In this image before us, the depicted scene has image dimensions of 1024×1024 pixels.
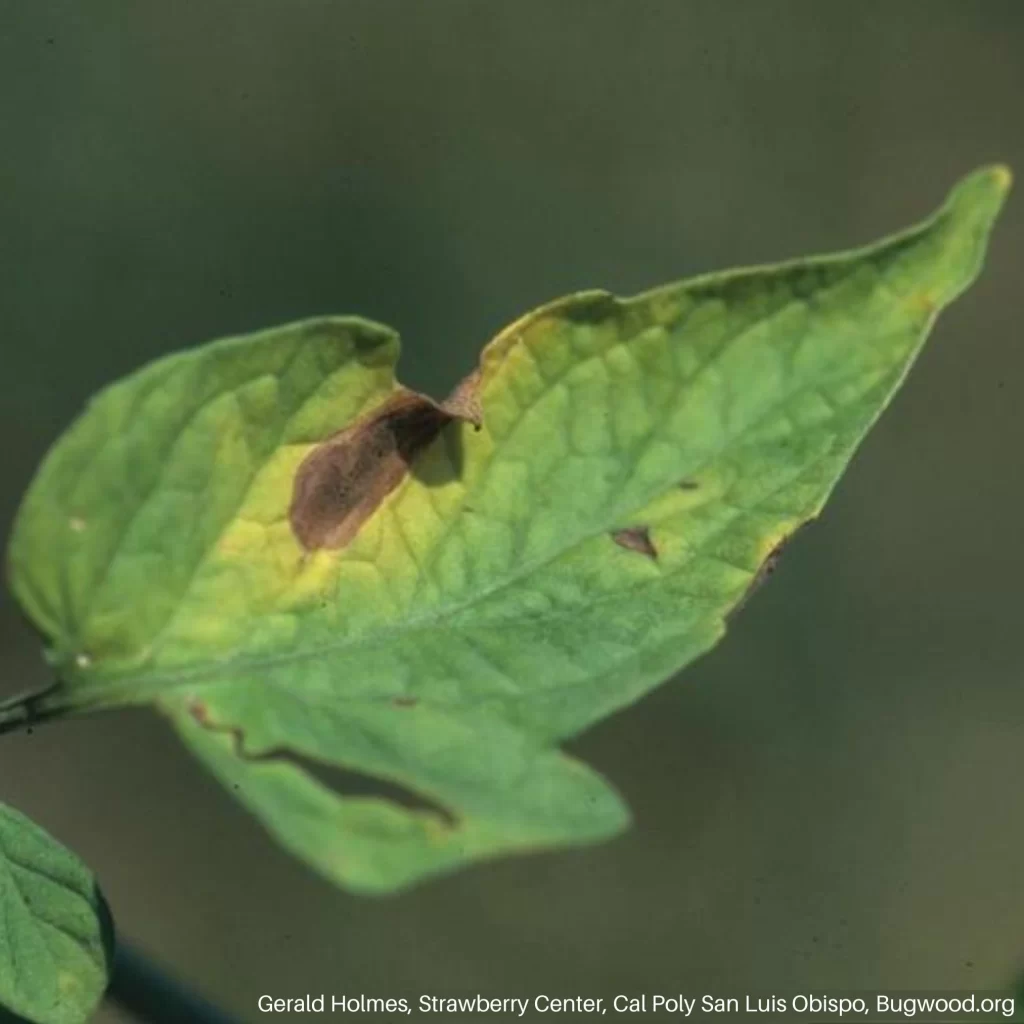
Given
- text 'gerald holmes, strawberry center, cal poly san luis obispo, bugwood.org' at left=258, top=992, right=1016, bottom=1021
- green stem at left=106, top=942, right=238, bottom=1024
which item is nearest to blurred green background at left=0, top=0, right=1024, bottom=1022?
text 'gerald holmes, strawberry center, cal poly san luis obispo, bugwood.org' at left=258, top=992, right=1016, bottom=1021

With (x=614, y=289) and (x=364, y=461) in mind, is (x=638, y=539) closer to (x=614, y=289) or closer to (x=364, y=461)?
(x=364, y=461)

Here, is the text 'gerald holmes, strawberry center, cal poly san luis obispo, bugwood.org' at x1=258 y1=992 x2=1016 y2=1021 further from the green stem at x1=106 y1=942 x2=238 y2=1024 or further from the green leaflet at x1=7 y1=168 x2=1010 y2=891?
the green leaflet at x1=7 y1=168 x2=1010 y2=891

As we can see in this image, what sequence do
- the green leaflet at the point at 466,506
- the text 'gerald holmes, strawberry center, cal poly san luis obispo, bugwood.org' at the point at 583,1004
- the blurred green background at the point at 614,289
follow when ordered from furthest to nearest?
the blurred green background at the point at 614,289
the text 'gerald holmes, strawberry center, cal poly san luis obispo, bugwood.org' at the point at 583,1004
the green leaflet at the point at 466,506

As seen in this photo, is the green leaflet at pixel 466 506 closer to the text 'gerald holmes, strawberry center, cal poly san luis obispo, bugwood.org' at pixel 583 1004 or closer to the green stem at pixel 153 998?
the green stem at pixel 153 998

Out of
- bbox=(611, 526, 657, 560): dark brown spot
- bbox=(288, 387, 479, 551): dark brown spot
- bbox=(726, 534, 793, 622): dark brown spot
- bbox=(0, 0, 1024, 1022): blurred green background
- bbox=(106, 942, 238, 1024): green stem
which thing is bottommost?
bbox=(0, 0, 1024, 1022): blurred green background

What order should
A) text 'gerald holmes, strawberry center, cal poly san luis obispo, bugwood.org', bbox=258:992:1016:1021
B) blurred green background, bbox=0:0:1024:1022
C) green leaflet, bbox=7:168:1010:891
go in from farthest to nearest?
1. blurred green background, bbox=0:0:1024:1022
2. text 'gerald holmes, strawberry center, cal poly san luis obispo, bugwood.org', bbox=258:992:1016:1021
3. green leaflet, bbox=7:168:1010:891

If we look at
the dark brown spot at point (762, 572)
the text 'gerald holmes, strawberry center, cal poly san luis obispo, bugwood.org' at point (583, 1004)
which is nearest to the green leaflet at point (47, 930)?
the dark brown spot at point (762, 572)

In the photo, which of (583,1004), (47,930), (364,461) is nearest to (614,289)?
(583,1004)
